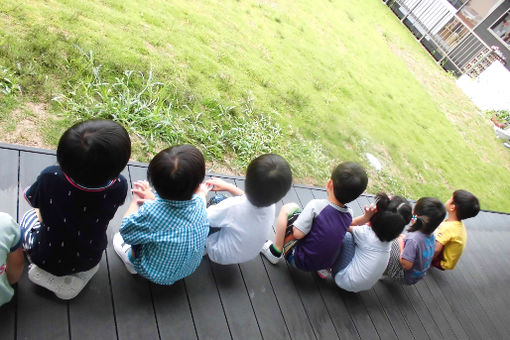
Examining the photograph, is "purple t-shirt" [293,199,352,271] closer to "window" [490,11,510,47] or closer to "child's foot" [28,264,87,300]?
"child's foot" [28,264,87,300]

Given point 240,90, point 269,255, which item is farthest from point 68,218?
point 240,90

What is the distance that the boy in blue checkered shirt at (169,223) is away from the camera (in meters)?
1.21

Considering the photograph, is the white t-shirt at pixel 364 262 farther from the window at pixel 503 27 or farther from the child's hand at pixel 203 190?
the window at pixel 503 27

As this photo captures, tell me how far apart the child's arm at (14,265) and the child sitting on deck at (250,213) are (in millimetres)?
766

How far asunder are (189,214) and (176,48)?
2.68 metres

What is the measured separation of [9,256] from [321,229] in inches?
53.4

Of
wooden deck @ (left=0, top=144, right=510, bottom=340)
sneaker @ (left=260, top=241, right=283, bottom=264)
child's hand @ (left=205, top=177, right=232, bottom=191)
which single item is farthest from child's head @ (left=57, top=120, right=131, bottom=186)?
sneaker @ (left=260, top=241, right=283, bottom=264)

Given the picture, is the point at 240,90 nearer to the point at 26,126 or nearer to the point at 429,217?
the point at 26,126

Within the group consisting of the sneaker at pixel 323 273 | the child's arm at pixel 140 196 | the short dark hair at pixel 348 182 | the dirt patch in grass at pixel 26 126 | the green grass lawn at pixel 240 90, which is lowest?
the dirt patch in grass at pixel 26 126

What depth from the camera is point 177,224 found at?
133 cm

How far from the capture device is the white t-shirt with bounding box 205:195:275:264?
158 cm

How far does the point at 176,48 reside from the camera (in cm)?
352

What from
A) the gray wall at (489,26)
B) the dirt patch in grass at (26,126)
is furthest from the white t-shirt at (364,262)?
the gray wall at (489,26)

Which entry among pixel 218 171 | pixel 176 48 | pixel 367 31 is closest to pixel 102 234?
pixel 218 171
